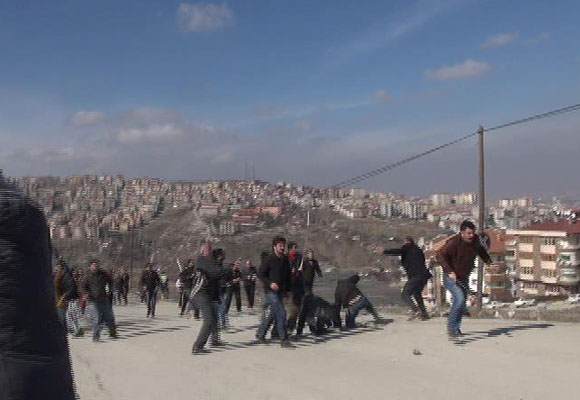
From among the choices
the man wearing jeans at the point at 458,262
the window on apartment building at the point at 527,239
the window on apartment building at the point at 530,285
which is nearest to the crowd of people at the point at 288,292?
the man wearing jeans at the point at 458,262

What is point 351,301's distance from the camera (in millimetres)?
11656

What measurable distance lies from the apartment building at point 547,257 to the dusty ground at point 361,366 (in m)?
62.2

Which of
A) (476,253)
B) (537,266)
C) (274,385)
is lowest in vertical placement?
(537,266)

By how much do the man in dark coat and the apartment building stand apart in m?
70.3

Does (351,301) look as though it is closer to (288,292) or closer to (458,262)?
(288,292)

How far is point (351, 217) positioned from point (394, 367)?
133828mm

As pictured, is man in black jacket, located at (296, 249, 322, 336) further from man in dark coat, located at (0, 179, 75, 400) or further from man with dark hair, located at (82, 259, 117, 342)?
man in dark coat, located at (0, 179, 75, 400)

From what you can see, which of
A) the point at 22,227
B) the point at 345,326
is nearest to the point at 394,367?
the point at 345,326

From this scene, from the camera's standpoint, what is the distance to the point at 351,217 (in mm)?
141000

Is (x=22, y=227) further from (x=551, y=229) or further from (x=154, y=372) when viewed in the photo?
(x=551, y=229)

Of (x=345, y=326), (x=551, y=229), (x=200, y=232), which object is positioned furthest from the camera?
(x=200, y=232)

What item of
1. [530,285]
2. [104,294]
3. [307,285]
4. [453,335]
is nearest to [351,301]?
[307,285]

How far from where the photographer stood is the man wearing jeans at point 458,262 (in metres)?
9.04

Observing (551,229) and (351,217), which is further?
(351,217)
